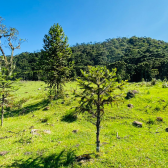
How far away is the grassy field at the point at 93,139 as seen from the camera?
9.37 metres

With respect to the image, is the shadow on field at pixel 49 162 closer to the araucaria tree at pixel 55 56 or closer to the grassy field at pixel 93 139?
the grassy field at pixel 93 139

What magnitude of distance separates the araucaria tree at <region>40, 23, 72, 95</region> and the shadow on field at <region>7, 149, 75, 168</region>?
53.5 ft

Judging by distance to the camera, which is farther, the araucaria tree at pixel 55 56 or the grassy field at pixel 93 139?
the araucaria tree at pixel 55 56

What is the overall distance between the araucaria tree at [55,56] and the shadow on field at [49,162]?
16.3 metres

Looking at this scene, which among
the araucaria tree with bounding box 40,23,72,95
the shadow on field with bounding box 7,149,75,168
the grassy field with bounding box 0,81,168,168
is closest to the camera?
the shadow on field with bounding box 7,149,75,168

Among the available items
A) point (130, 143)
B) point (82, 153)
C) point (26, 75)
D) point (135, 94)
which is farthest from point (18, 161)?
point (26, 75)

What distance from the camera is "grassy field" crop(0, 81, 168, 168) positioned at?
937 centimetres

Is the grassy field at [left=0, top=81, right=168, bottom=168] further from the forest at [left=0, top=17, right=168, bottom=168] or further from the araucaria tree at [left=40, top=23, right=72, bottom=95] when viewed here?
the araucaria tree at [left=40, top=23, right=72, bottom=95]

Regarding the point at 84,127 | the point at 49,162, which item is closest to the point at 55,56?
the point at 84,127

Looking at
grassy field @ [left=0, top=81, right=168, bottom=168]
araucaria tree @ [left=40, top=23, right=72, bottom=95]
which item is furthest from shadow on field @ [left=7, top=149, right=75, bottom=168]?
araucaria tree @ [left=40, top=23, right=72, bottom=95]

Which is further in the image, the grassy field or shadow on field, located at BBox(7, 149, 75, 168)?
the grassy field

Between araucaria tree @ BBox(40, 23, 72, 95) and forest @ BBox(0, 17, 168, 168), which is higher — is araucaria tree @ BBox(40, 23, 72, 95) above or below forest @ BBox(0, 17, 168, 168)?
above

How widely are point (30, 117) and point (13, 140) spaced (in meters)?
7.65

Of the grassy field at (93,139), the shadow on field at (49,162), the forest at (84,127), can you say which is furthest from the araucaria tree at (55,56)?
the shadow on field at (49,162)
